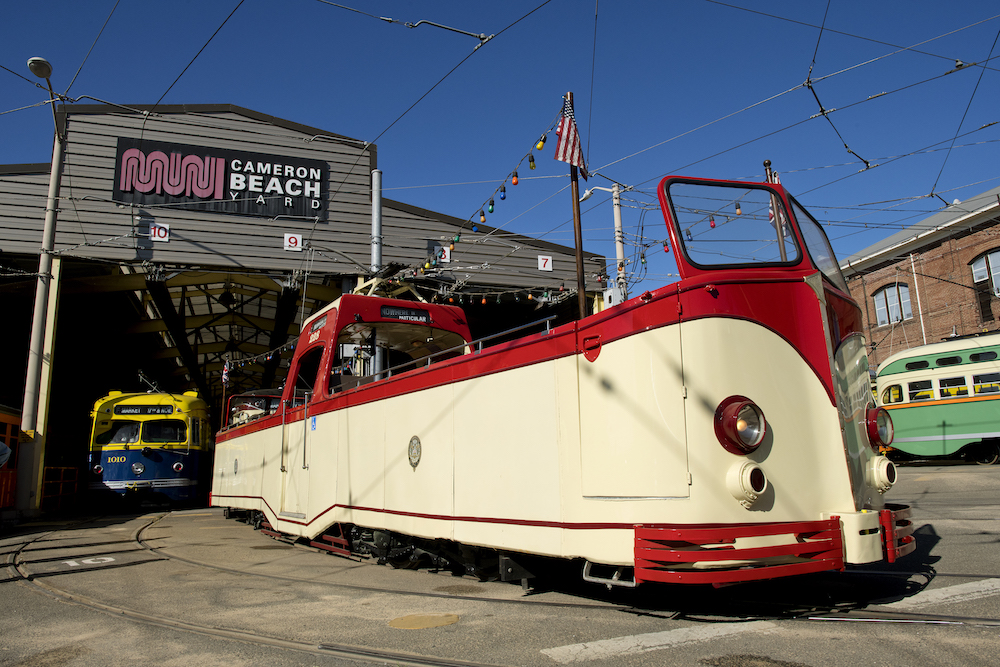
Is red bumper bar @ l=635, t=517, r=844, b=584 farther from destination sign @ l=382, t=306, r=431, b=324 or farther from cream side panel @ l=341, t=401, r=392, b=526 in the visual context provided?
destination sign @ l=382, t=306, r=431, b=324

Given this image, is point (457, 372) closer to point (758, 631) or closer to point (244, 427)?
point (758, 631)

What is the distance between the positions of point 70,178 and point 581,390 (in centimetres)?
1664

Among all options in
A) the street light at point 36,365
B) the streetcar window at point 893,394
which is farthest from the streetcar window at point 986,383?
the street light at point 36,365

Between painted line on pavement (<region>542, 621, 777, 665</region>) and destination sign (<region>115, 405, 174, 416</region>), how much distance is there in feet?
58.9

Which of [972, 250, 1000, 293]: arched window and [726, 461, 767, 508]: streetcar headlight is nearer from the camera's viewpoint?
[726, 461, 767, 508]: streetcar headlight

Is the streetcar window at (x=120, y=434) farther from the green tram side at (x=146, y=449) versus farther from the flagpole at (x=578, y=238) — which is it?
the flagpole at (x=578, y=238)

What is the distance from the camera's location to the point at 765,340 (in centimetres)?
415

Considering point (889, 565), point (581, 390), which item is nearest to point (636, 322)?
point (581, 390)

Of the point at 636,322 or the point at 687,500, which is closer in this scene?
the point at 687,500

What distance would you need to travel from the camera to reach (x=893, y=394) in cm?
1870

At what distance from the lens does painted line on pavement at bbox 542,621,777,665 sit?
11.7 ft

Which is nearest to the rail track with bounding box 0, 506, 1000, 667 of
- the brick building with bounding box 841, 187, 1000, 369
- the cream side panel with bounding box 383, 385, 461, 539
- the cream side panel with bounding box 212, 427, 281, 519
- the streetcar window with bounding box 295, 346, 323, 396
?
the cream side panel with bounding box 383, 385, 461, 539

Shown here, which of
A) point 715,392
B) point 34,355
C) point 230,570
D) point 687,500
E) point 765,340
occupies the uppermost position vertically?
point 34,355

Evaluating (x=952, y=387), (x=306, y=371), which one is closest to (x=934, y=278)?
(x=952, y=387)
